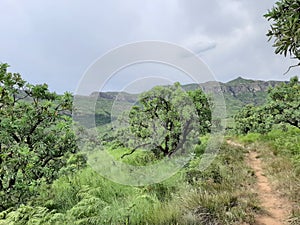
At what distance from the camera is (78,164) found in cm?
780

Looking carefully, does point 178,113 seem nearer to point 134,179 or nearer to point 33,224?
point 134,179

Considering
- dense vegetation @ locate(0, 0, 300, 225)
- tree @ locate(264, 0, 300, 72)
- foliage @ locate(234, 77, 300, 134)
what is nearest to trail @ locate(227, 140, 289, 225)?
dense vegetation @ locate(0, 0, 300, 225)

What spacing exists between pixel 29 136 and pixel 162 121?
19.0 feet

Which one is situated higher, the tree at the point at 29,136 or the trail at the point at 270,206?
the tree at the point at 29,136

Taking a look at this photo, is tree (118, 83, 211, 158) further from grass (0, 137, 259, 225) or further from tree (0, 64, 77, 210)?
tree (0, 64, 77, 210)

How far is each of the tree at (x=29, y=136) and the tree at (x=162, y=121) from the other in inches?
146

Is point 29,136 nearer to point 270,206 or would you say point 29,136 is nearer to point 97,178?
point 97,178

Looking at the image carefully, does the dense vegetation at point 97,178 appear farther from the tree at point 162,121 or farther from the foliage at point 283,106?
the foliage at point 283,106

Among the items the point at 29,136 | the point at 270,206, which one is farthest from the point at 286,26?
the point at 29,136

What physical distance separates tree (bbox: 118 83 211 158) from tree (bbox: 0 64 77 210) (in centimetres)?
372

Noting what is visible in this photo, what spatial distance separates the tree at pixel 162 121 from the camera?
11.2m

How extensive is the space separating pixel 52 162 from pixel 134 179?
2.28 m

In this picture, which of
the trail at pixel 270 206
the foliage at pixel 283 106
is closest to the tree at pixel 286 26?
the trail at pixel 270 206

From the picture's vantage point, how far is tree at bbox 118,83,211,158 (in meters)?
11.2
